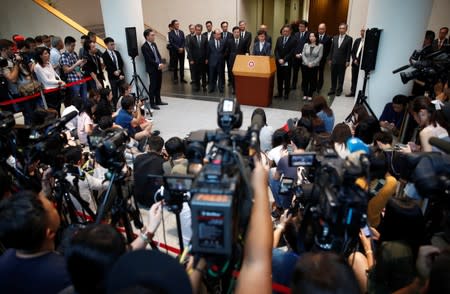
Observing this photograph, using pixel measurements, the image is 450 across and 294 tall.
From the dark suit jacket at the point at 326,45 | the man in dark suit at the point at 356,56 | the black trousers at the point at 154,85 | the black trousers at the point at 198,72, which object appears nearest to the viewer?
the man in dark suit at the point at 356,56

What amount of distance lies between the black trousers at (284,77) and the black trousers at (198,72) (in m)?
1.95

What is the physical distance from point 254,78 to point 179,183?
18.3ft

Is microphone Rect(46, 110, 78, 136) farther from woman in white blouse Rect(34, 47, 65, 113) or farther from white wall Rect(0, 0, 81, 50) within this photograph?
white wall Rect(0, 0, 81, 50)

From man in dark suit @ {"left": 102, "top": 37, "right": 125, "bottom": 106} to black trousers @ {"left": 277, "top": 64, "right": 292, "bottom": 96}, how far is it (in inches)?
136

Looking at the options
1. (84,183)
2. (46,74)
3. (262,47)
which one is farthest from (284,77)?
(84,183)

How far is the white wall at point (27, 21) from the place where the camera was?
9227 mm

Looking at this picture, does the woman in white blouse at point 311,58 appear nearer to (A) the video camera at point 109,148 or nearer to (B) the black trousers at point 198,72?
(B) the black trousers at point 198,72

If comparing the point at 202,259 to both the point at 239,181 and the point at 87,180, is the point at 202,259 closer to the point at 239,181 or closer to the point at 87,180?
the point at 239,181

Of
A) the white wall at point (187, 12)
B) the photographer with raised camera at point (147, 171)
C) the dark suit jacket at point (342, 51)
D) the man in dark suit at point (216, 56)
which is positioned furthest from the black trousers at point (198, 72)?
the photographer with raised camera at point (147, 171)

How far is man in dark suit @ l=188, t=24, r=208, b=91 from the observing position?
8047 mm

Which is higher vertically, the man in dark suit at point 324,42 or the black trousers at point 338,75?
the man in dark suit at point 324,42

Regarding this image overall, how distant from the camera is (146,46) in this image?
22.8 feet

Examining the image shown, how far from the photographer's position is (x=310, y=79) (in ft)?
24.1

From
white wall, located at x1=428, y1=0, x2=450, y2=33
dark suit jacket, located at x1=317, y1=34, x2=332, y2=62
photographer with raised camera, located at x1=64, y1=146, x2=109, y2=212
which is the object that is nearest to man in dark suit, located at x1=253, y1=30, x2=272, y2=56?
dark suit jacket, located at x1=317, y1=34, x2=332, y2=62
